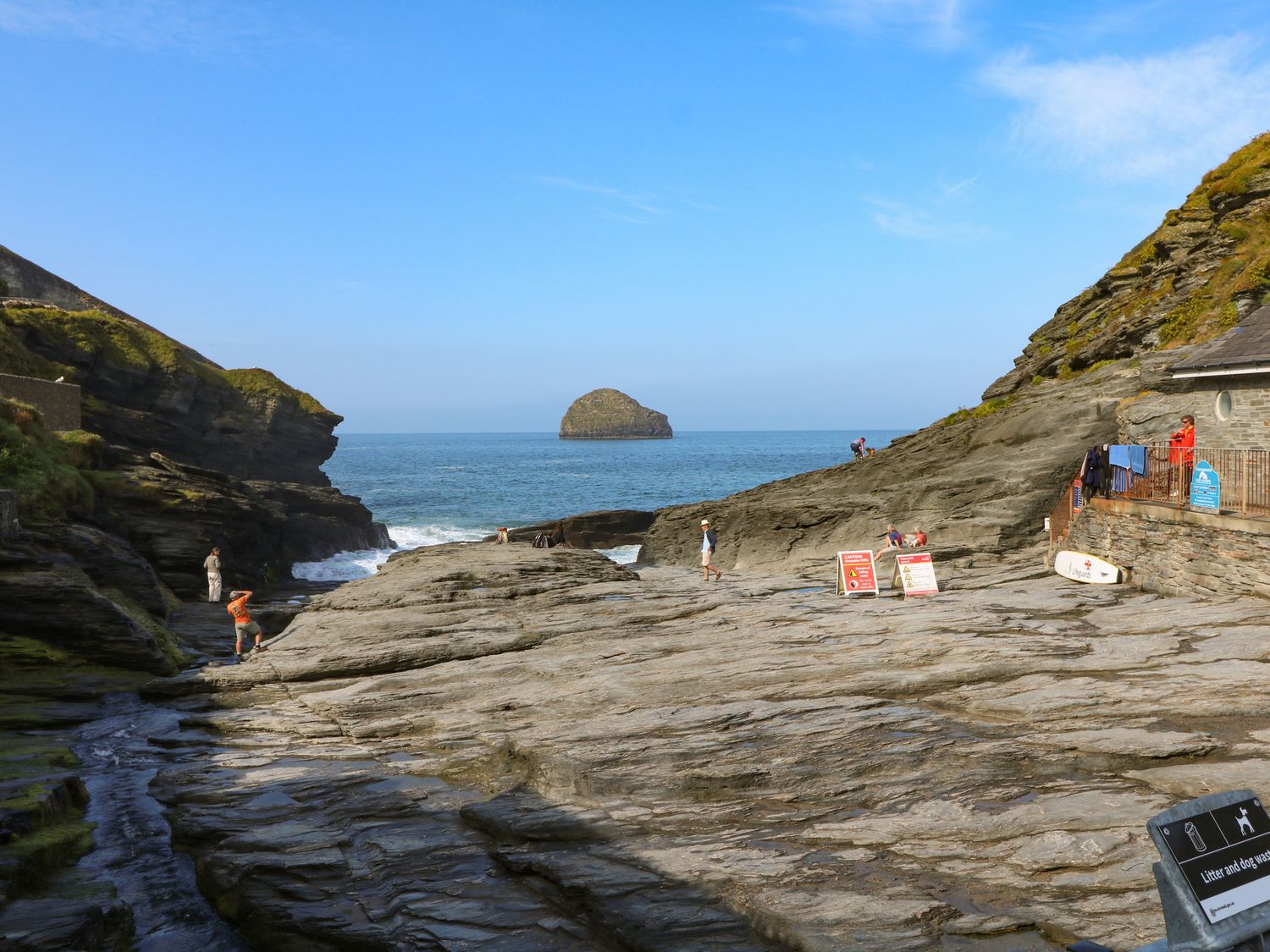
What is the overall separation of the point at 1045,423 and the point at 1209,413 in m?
8.88

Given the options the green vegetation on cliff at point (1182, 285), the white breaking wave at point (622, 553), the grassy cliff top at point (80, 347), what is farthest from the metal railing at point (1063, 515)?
the grassy cliff top at point (80, 347)

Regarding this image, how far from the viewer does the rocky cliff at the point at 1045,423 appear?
31469mm

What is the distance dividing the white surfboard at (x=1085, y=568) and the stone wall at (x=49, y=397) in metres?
36.3

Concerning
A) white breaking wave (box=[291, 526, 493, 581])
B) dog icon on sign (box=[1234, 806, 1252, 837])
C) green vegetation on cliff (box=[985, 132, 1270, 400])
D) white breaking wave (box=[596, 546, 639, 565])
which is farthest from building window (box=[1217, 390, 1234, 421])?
white breaking wave (box=[596, 546, 639, 565])

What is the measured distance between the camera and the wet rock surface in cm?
986

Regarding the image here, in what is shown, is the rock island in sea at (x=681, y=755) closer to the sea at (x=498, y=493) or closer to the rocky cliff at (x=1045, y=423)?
the rocky cliff at (x=1045, y=423)

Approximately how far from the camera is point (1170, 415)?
28.8m

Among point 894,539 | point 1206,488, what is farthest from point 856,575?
point 1206,488

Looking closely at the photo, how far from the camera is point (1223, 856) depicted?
557cm

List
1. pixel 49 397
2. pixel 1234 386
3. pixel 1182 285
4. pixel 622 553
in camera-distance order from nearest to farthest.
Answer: pixel 1234 386, pixel 1182 285, pixel 49 397, pixel 622 553

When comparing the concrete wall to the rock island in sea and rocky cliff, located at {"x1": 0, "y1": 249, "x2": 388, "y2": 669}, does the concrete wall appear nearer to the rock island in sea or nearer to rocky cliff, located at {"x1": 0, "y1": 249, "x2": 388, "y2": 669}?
the rock island in sea

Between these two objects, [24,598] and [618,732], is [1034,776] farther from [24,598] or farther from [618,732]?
[24,598]

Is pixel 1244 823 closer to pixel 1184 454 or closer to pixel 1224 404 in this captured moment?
pixel 1184 454

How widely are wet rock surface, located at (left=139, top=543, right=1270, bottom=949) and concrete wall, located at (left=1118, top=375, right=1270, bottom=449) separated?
5.34 meters
